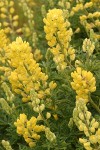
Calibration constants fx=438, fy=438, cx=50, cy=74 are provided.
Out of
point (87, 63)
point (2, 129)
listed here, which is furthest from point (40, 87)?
point (2, 129)

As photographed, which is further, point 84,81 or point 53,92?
point 53,92

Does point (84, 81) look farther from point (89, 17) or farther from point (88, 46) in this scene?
point (89, 17)

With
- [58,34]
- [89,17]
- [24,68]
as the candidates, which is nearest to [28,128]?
[24,68]

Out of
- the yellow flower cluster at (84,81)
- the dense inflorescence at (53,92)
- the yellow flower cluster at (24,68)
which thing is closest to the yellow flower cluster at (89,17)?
the dense inflorescence at (53,92)

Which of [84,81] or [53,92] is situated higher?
[53,92]

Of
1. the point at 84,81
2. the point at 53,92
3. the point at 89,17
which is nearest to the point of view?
the point at 84,81

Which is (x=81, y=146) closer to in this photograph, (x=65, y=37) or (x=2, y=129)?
(x=65, y=37)

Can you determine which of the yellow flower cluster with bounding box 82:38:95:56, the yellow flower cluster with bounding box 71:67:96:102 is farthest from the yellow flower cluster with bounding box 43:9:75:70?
the yellow flower cluster with bounding box 71:67:96:102
